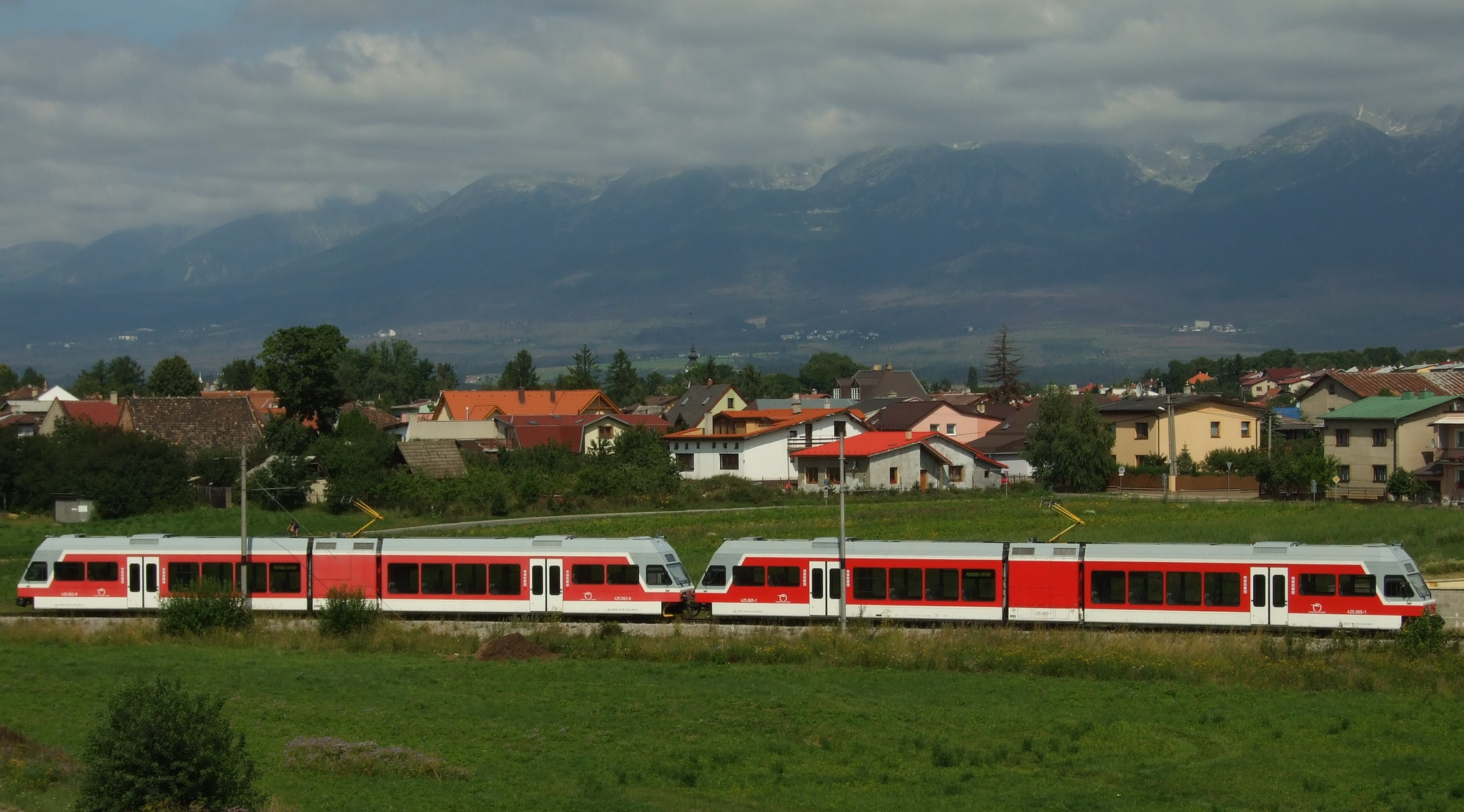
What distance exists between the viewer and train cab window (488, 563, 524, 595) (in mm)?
37031

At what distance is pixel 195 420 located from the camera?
Answer: 88.6m

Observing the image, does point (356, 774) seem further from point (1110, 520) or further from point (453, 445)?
point (453, 445)

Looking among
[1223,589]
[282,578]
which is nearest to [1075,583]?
[1223,589]

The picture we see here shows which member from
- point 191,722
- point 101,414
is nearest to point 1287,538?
point 191,722

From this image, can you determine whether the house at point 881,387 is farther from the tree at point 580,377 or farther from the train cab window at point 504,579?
the train cab window at point 504,579

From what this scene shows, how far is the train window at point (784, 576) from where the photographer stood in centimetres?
3578

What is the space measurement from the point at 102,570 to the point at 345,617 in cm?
922

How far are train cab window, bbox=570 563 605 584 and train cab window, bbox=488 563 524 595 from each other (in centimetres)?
149

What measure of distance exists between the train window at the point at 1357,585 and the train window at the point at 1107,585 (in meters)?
5.03

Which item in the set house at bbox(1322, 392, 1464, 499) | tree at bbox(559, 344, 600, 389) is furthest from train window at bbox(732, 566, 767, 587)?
tree at bbox(559, 344, 600, 389)

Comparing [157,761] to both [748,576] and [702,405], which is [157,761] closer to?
[748,576]

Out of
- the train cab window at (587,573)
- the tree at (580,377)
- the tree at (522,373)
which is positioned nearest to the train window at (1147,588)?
the train cab window at (587,573)

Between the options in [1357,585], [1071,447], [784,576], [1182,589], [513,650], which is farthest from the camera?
[1071,447]

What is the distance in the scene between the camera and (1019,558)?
114ft
